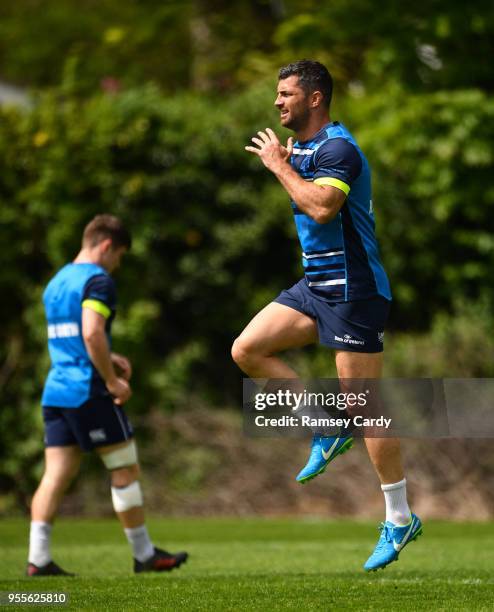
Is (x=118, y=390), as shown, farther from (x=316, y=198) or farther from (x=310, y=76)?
(x=310, y=76)

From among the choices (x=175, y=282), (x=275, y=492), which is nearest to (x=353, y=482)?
(x=275, y=492)

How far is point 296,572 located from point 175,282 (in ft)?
29.2

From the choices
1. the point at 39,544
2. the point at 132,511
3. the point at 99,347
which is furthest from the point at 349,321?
the point at 39,544

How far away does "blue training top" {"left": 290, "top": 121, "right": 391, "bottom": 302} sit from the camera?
6.41 meters

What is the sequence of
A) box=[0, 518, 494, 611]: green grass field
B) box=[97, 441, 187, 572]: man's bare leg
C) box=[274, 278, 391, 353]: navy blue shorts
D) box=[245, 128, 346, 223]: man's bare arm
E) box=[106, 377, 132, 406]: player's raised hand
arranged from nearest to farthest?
1. box=[0, 518, 494, 611]: green grass field
2. box=[245, 128, 346, 223]: man's bare arm
3. box=[274, 278, 391, 353]: navy blue shorts
4. box=[106, 377, 132, 406]: player's raised hand
5. box=[97, 441, 187, 572]: man's bare leg

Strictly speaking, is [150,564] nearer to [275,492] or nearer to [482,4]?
[275,492]

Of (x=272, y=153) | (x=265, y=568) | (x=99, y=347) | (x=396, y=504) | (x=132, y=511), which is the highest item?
(x=272, y=153)

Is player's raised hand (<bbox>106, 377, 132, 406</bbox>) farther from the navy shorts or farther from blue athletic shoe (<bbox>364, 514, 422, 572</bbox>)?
blue athletic shoe (<bbox>364, 514, 422, 572</bbox>)

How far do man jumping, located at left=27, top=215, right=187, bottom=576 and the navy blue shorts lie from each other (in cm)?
191

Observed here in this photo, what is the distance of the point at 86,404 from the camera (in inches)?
319

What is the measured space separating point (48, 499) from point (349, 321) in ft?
9.15

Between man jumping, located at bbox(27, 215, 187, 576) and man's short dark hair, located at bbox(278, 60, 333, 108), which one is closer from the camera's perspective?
man's short dark hair, located at bbox(278, 60, 333, 108)

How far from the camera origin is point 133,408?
15.0 m

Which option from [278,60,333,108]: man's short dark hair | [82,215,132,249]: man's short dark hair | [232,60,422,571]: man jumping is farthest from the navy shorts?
[278,60,333,108]: man's short dark hair
